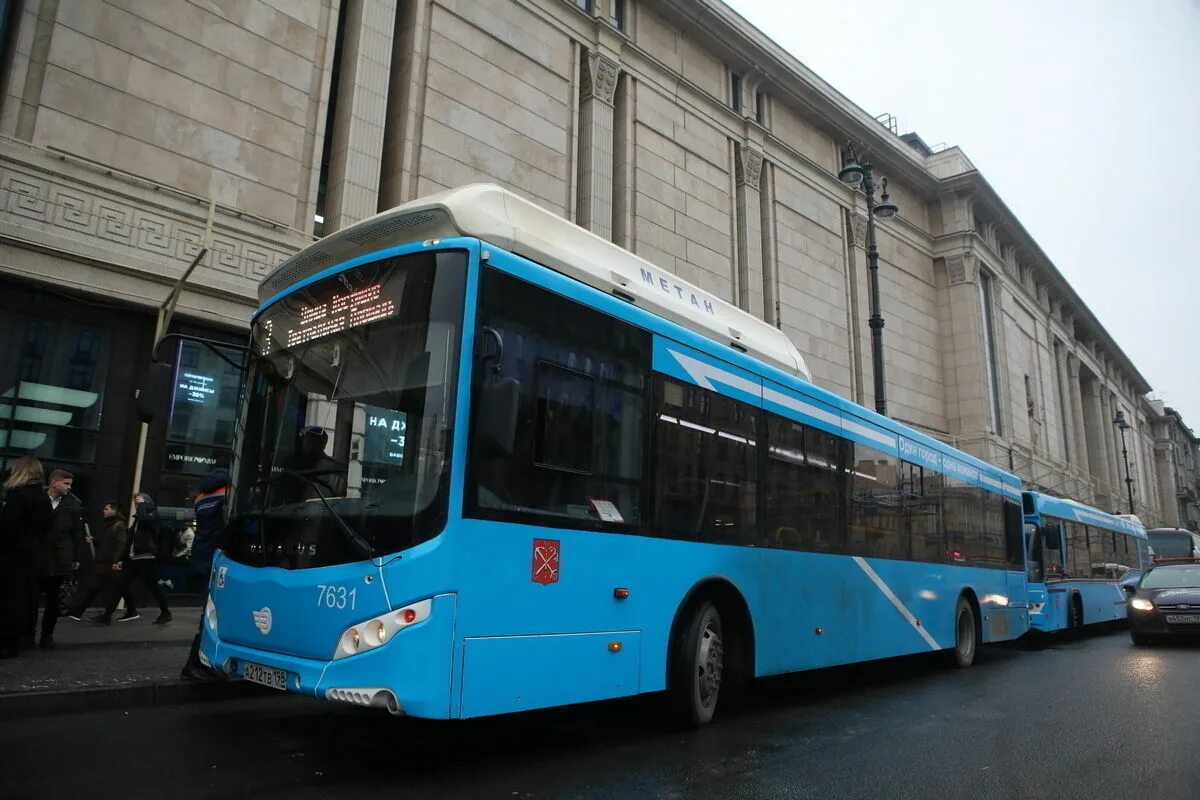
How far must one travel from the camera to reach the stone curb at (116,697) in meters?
6.09

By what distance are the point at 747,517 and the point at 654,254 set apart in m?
15.9

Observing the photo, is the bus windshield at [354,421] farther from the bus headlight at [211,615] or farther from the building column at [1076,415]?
the building column at [1076,415]

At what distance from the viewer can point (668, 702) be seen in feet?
21.0

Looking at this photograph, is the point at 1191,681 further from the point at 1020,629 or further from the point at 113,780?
the point at 113,780

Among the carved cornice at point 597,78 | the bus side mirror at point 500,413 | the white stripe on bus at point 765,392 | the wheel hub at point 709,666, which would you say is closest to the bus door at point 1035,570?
the white stripe on bus at point 765,392

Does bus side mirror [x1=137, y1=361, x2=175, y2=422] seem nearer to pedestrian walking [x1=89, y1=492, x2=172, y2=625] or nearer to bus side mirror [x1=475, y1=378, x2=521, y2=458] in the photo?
bus side mirror [x1=475, y1=378, x2=521, y2=458]

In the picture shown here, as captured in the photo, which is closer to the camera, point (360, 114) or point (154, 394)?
point (154, 394)

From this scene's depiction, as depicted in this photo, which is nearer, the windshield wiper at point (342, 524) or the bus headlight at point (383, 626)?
the bus headlight at point (383, 626)

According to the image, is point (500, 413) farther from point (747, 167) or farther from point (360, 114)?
point (747, 167)

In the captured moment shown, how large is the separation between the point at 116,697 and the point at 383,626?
3586 millimetres

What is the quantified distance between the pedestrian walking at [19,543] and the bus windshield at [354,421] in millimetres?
3330

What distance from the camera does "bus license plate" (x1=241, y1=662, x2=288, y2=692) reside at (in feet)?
15.9

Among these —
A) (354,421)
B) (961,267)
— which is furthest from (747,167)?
(354,421)

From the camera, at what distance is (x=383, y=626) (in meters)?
4.53
